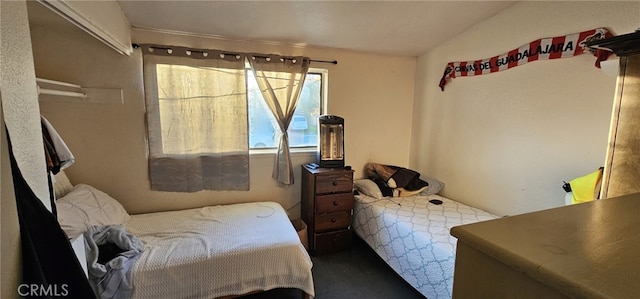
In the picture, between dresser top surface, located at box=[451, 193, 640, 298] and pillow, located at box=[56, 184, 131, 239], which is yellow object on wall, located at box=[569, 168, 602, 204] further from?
pillow, located at box=[56, 184, 131, 239]

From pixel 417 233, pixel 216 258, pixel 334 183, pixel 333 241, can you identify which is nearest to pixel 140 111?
pixel 216 258

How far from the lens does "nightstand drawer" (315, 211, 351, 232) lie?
266 centimetres

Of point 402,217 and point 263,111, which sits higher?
point 263,111

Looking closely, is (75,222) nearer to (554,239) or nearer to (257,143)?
(257,143)

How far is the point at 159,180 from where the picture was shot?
2.50 m

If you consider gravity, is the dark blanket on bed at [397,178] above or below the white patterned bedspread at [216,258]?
above

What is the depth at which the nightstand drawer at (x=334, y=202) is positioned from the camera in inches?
104

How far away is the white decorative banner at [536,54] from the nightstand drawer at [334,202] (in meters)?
1.71

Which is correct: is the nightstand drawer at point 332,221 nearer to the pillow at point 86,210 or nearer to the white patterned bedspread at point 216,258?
the white patterned bedspread at point 216,258

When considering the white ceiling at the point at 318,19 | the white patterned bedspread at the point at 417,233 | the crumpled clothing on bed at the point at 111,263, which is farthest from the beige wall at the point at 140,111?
the crumpled clothing on bed at the point at 111,263

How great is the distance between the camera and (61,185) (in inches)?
81.0

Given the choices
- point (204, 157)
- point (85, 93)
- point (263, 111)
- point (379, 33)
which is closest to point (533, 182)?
point (379, 33)

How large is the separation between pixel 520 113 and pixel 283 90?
215 centimetres

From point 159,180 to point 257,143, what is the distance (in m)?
0.97
